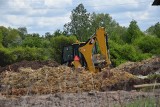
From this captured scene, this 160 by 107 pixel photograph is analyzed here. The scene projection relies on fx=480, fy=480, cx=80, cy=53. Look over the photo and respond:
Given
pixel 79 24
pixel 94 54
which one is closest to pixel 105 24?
pixel 79 24

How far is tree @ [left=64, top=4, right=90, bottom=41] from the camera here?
222ft

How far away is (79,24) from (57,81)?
49353 mm

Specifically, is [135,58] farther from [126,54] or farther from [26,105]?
[26,105]

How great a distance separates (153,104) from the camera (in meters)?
6.45

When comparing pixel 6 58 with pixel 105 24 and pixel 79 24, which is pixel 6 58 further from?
pixel 105 24

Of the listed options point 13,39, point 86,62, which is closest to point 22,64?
point 86,62

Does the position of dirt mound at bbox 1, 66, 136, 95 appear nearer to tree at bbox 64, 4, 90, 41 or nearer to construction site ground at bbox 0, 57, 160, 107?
construction site ground at bbox 0, 57, 160, 107

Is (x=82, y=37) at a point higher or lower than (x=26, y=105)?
higher

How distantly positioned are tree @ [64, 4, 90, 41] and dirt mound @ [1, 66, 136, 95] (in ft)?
148

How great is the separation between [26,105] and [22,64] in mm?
18746

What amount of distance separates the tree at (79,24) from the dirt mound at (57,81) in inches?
1775

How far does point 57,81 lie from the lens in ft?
64.0

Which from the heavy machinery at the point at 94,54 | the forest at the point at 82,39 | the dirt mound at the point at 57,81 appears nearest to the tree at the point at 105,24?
the forest at the point at 82,39

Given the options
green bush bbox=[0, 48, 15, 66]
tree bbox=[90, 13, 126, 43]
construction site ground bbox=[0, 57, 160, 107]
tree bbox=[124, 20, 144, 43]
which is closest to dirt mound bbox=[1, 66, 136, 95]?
construction site ground bbox=[0, 57, 160, 107]
